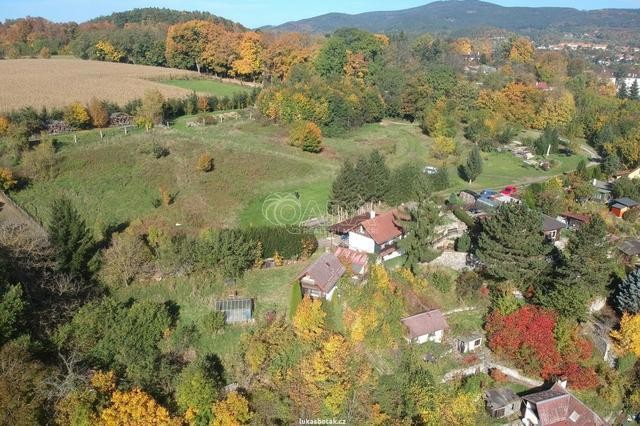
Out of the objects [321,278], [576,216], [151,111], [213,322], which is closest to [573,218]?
[576,216]

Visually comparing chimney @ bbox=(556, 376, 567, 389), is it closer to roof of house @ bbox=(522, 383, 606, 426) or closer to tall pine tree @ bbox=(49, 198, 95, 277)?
roof of house @ bbox=(522, 383, 606, 426)

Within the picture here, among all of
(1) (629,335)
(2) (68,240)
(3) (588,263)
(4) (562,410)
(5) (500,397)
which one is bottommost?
(4) (562,410)

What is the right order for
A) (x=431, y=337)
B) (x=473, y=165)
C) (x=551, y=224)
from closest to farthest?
(x=431, y=337), (x=551, y=224), (x=473, y=165)

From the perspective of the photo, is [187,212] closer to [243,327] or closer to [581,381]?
[243,327]

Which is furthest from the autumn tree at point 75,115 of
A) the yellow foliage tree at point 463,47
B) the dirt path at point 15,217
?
the yellow foliage tree at point 463,47

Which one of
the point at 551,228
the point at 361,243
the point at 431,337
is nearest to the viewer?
the point at 431,337

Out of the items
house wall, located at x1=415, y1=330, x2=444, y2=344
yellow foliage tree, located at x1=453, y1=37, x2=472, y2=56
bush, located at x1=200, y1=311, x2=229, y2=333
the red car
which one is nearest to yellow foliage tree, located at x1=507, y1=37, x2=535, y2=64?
yellow foliage tree, located at x1=453, y1=37, x2=472, y2=56

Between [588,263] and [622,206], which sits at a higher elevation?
[588,263]

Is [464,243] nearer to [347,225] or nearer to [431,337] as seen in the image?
[347,225]
